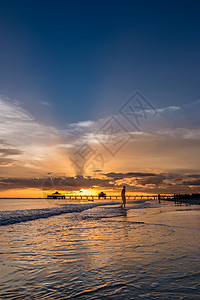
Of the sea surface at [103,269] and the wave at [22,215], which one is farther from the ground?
the sea surface at [103,269]

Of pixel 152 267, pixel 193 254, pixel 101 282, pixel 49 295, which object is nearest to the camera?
pixel 49 295

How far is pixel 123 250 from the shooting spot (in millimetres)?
7059

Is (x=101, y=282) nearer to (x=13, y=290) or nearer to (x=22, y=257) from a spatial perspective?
(x=13, y=290)

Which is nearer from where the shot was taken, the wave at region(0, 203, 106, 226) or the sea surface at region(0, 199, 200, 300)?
the sea surface at region(0, 199, 200, 300)

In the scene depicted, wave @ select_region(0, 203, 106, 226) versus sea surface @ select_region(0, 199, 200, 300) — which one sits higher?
sea surface @ select_region(0, 199, 200, 300)

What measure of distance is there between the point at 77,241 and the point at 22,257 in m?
2.60

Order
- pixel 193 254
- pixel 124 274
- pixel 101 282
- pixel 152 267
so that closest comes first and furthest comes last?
pixel 101 282 < pixel 124 274 < pixel 152 267 < pixel 193 254

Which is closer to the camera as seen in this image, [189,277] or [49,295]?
[49,295]

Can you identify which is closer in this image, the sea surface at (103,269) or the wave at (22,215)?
the sea surface at (103,269)

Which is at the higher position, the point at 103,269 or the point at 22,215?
the point at 103,269

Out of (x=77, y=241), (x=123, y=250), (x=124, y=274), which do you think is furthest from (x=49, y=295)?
(x=77, y=241)

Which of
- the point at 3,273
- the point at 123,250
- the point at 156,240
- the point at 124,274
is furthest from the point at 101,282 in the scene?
the point at 156,240

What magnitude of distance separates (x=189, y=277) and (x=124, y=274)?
4.10 ft

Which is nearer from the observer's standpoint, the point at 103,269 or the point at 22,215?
the point at 103,269
